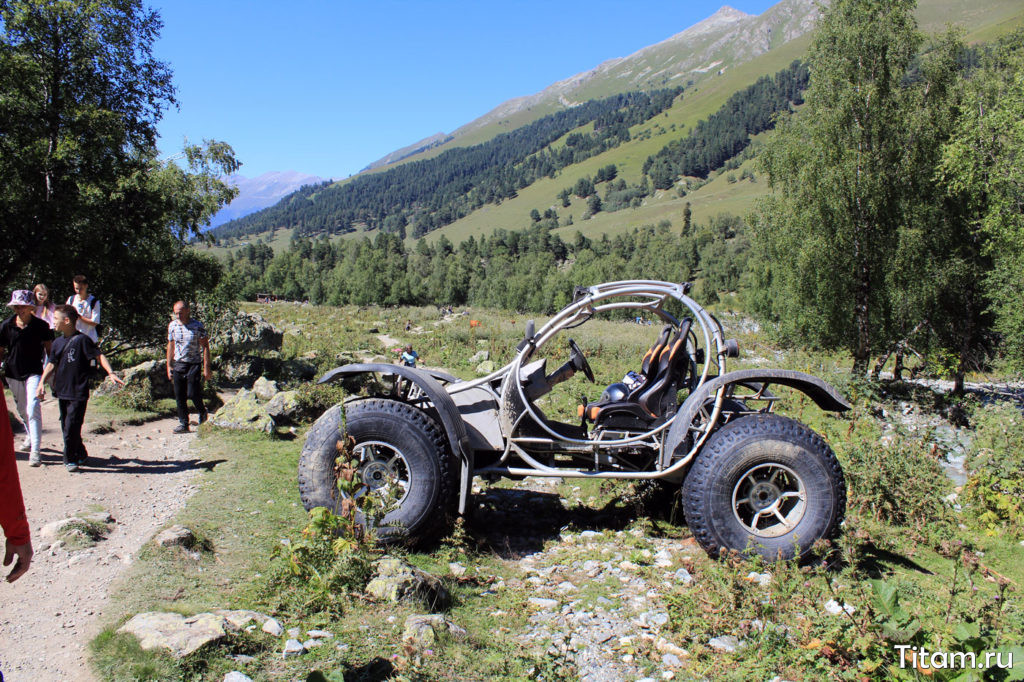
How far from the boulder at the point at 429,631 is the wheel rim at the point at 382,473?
1198 mm

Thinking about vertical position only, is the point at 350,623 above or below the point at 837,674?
above

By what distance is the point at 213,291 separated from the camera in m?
15.4

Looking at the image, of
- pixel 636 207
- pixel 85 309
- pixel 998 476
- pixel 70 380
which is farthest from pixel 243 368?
pixel 636 207

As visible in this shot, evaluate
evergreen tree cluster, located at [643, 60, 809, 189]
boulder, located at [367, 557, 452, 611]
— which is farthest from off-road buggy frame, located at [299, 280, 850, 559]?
evergreen tree cluster, located at [643, 60, 809, 189]

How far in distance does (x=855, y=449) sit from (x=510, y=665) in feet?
15.9

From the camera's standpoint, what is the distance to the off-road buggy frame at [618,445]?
479cm

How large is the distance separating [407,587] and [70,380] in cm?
525

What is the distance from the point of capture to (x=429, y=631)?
3.60 meters

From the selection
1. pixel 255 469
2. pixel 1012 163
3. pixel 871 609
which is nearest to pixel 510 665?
pixel 871 609

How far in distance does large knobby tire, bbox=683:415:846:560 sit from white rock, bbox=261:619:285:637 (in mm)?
3221

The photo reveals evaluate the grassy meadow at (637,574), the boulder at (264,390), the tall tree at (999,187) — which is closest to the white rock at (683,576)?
the grassy meadow at (637,574)

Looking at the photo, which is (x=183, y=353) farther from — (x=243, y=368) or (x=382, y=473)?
(x=382, y=473)

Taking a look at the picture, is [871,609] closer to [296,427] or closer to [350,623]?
[350,623]
